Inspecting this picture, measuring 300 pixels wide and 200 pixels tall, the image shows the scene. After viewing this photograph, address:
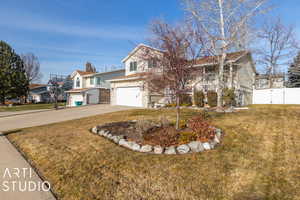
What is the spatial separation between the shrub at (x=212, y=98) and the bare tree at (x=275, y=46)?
13612 mm

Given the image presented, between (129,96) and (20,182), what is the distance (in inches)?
599

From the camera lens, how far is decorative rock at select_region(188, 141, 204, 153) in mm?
4642

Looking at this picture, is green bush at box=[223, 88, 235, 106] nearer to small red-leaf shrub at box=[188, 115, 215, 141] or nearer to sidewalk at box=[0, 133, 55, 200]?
small red-leaf shrub at box=[188, 115, 215, 141]

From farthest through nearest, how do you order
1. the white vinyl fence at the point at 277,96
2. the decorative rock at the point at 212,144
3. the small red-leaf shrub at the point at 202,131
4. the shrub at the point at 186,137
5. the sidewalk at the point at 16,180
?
the white vinyl fence at the point at 277,96, the small red-leaf shrub at the point at 202,131, the shrub at the point at 186,137, the decorative rock at the point at 212,144, the sidewalk at the point at 16,180

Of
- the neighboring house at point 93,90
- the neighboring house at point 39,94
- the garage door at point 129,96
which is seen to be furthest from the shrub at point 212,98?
the neighboring house at point 39,94

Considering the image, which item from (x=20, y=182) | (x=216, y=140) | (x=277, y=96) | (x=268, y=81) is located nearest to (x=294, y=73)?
(x=268, y=81)

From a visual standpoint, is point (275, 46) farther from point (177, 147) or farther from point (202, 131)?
point (177, 147)

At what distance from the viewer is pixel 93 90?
25.2 metres

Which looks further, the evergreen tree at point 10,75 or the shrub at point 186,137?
the evergreen tree at point 10,75

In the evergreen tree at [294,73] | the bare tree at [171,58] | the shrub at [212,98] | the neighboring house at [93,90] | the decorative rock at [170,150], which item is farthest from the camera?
the neighboring house at [93,90]

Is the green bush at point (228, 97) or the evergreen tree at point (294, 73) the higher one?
the evergreen tree at point (294, 73)

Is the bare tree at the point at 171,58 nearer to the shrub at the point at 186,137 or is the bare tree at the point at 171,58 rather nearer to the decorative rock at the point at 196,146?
the shrub at the point at 186,137

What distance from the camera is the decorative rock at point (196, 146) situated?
4642 mm

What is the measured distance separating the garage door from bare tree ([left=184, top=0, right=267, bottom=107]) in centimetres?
851
